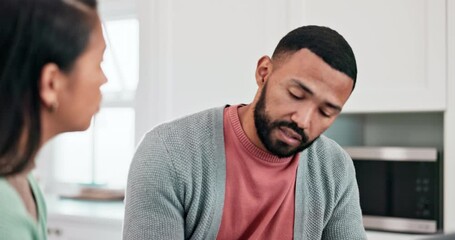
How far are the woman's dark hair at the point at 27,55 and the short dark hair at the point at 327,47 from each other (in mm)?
649

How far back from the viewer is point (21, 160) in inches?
26.9

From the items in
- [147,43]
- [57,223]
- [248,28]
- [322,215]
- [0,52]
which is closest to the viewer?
[0,52]

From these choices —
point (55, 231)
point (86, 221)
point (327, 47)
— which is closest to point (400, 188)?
point (327, 47)

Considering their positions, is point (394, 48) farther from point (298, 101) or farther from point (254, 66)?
point (298, 101)

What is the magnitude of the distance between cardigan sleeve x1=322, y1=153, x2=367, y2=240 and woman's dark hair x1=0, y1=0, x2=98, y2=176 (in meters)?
0.85

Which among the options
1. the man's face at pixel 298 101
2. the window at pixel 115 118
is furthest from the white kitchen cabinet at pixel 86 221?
the man's face at pixel 298 101

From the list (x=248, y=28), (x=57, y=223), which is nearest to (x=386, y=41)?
(x=248, y=28)

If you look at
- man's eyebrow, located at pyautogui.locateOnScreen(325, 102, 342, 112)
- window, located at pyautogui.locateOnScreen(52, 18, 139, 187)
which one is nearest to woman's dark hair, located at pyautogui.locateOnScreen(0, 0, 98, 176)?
man's eyebrow, located at pyautogui.locateOnScreen(325, 102, 342, 112)

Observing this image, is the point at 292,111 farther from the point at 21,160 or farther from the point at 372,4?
the point at 372,4

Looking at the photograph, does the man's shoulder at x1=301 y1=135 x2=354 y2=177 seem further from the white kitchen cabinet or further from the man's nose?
the white kitchen cabinet

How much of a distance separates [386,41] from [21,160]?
169cm

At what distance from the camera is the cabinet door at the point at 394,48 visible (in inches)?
81.8

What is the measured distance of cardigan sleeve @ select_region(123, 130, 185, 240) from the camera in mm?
1232

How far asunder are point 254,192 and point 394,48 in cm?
103
